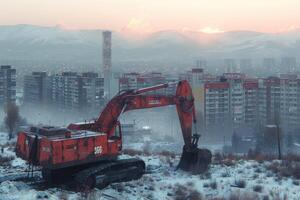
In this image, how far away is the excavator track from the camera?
12.7 meters

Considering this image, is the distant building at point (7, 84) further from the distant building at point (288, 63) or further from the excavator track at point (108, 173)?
the distant building at point (288, 63)

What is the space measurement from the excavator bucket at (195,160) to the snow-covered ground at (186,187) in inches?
11.0

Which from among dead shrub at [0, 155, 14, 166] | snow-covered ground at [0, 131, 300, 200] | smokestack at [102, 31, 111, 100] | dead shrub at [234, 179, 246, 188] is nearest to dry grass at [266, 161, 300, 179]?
snow-covered ground at [0, 131, 300, 200]

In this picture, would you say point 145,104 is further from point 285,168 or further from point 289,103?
point 289,103

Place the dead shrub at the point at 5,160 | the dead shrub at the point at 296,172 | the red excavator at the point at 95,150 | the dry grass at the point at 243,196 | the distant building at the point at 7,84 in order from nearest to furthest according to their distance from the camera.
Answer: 1. the dry grass at the point at 243,196
2. the red excavator at the point at 95,150
3. the dead shrub at the point at 296,172
4. the dead shrub at the point at 5,160
5. the distant building at the point at 7,84

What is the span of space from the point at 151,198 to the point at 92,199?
5.10ft

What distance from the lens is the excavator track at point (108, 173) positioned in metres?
12.7

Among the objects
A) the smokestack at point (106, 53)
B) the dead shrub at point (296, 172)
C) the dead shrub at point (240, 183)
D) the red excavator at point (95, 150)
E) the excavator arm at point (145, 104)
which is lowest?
the dead shrub at point (240, 183)

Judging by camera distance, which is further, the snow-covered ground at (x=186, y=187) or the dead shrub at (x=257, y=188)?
the dead shrub at (x=257, y=188)

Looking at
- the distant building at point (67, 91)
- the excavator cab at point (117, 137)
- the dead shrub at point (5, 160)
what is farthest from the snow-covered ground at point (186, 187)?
the distant building at point (67, 91)

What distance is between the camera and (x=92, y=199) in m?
11.2

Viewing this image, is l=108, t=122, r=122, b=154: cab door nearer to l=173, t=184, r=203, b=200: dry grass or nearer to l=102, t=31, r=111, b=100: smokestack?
l=173, t=184, r=203, b=200: dry grass

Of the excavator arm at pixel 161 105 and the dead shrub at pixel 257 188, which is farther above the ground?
the excavator arm at pixel 161 105

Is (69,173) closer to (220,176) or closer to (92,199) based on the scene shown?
(92,199)
